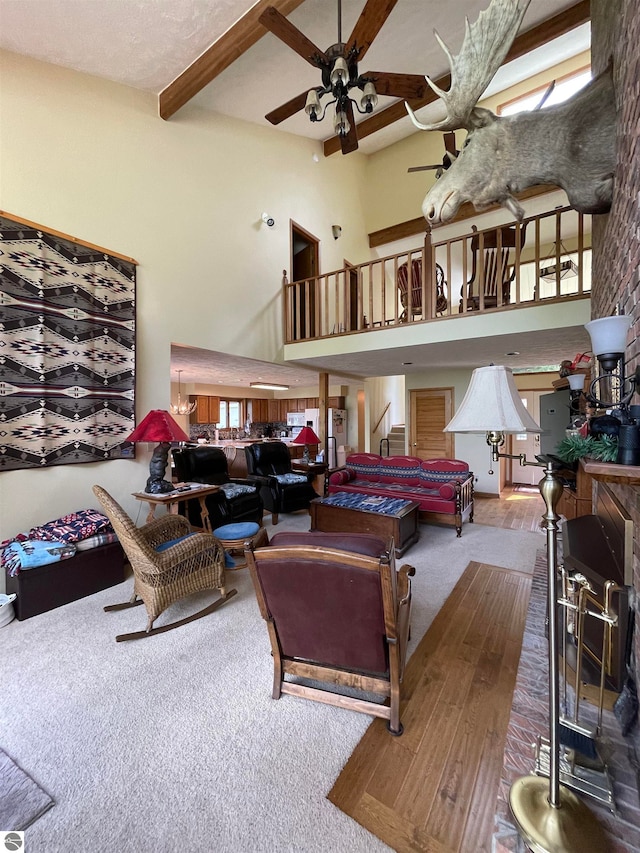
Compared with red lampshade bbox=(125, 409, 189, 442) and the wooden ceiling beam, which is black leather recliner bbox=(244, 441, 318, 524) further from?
the wooden ceiling beam

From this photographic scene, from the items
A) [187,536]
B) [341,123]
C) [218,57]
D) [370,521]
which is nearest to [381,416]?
[370,521]

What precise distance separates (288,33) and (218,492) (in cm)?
423

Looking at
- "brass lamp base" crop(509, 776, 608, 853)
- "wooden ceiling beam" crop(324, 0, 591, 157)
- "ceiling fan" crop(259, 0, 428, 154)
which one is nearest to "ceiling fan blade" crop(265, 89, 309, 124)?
"ceiling fan" crop(259, 0, 428, 154)

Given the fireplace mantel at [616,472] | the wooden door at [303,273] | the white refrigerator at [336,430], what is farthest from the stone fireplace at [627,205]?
the white refrigerator at [336,430]

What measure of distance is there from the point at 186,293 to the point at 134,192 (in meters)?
1.02

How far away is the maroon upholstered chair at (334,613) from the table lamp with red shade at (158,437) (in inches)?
73.7

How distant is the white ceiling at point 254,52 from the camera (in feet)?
8.81

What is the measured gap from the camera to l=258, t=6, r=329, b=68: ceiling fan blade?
2.66 meters

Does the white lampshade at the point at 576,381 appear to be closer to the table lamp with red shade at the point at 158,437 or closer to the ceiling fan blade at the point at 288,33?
the table lamp with red shade at the point at 158,437

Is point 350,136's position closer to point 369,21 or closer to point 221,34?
point 369,21

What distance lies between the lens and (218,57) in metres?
3.16

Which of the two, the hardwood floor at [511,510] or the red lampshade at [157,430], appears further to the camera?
the hardwood floor at [511,510]

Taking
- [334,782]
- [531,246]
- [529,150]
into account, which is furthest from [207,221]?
[531,246]

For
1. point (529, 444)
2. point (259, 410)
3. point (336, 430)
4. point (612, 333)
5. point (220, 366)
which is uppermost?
point (220, 366)
